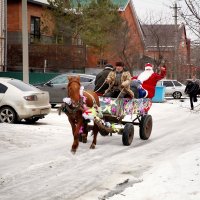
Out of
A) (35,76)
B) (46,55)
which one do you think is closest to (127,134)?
(35,76)

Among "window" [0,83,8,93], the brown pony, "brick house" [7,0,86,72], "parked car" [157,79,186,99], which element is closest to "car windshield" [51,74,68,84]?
"window" [0,83,8,93]

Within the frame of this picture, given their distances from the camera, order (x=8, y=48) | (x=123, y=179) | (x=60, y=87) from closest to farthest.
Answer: (x=123, y=179) → (x=60, y=87) → (x=8, y=48)

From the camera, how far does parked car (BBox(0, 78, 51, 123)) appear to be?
17734 millimetres

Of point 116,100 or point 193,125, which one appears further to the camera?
point 193,125

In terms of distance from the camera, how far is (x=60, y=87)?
85.4 feet

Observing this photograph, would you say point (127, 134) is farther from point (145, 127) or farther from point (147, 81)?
point (147, 81)

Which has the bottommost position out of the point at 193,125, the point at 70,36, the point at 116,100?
the point at 193,125

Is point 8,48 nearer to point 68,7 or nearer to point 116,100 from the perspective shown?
point 68,7

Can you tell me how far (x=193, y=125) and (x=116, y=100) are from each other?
713 cm

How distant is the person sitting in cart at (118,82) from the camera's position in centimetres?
1419

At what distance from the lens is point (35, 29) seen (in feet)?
138

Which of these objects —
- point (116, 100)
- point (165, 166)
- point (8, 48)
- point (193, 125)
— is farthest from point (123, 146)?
point (8, 48)

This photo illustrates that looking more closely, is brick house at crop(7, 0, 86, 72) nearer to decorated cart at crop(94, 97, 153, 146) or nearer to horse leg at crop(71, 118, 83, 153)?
decorated cart at crop(94, 97, 153, 146)

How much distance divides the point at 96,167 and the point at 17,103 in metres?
7.40
